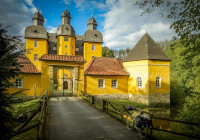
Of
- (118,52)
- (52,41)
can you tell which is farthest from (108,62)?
(118,52)

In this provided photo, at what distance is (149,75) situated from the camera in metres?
18.9

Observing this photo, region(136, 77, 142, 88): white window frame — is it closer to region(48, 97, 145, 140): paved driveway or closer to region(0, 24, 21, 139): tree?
region(48, 97, 145, 140): paved driveway

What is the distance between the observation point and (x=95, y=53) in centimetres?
3456

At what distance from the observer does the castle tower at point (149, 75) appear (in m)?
18.9

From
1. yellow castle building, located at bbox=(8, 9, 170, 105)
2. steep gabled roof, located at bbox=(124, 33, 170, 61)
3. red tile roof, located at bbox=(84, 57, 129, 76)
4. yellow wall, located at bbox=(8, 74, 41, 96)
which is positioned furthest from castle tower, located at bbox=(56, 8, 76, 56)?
steep gabled roof, located at bbox=(124, 33, 170, 61)

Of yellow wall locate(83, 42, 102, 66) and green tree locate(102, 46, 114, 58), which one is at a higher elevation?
green tree locate(102, 46, 114, 58)

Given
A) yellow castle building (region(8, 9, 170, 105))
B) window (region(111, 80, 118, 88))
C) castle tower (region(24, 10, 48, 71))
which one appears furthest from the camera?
castle tower (region(24, 10, 48, 71))

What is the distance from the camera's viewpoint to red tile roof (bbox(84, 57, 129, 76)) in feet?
64.9

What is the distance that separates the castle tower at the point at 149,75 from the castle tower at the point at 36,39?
20.3 m

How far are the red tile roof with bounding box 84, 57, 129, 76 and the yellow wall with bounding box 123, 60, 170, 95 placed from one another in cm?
167

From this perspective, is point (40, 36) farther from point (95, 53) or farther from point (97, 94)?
point (97, 94)

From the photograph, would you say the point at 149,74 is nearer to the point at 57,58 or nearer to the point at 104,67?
the point at 104,67

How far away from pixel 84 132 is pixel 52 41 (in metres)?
35.2

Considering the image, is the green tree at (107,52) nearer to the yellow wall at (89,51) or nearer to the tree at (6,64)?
the yellow wall at (89,51)
